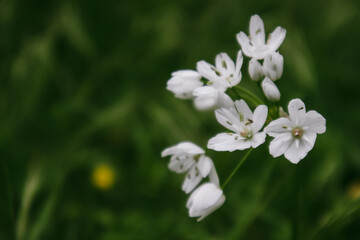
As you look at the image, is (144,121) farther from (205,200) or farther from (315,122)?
(315,122)

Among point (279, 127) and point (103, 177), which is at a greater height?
point (279, 127)

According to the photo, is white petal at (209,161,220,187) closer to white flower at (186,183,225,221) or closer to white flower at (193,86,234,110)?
white flower at (186,183,225,221)

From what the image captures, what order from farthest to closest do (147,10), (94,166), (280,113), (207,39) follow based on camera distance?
(147,10) → (207,39) → (94,166) → (280,113)

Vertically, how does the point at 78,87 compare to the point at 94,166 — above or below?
above

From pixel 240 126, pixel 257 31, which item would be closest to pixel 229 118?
pixel 240 126

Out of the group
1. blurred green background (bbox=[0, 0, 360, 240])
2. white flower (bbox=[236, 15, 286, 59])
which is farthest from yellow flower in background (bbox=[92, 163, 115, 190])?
white flower (bbox=[236, 15, 286, 59])

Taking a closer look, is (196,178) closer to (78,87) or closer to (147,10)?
(78,87)

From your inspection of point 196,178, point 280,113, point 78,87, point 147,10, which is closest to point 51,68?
point 78,87
